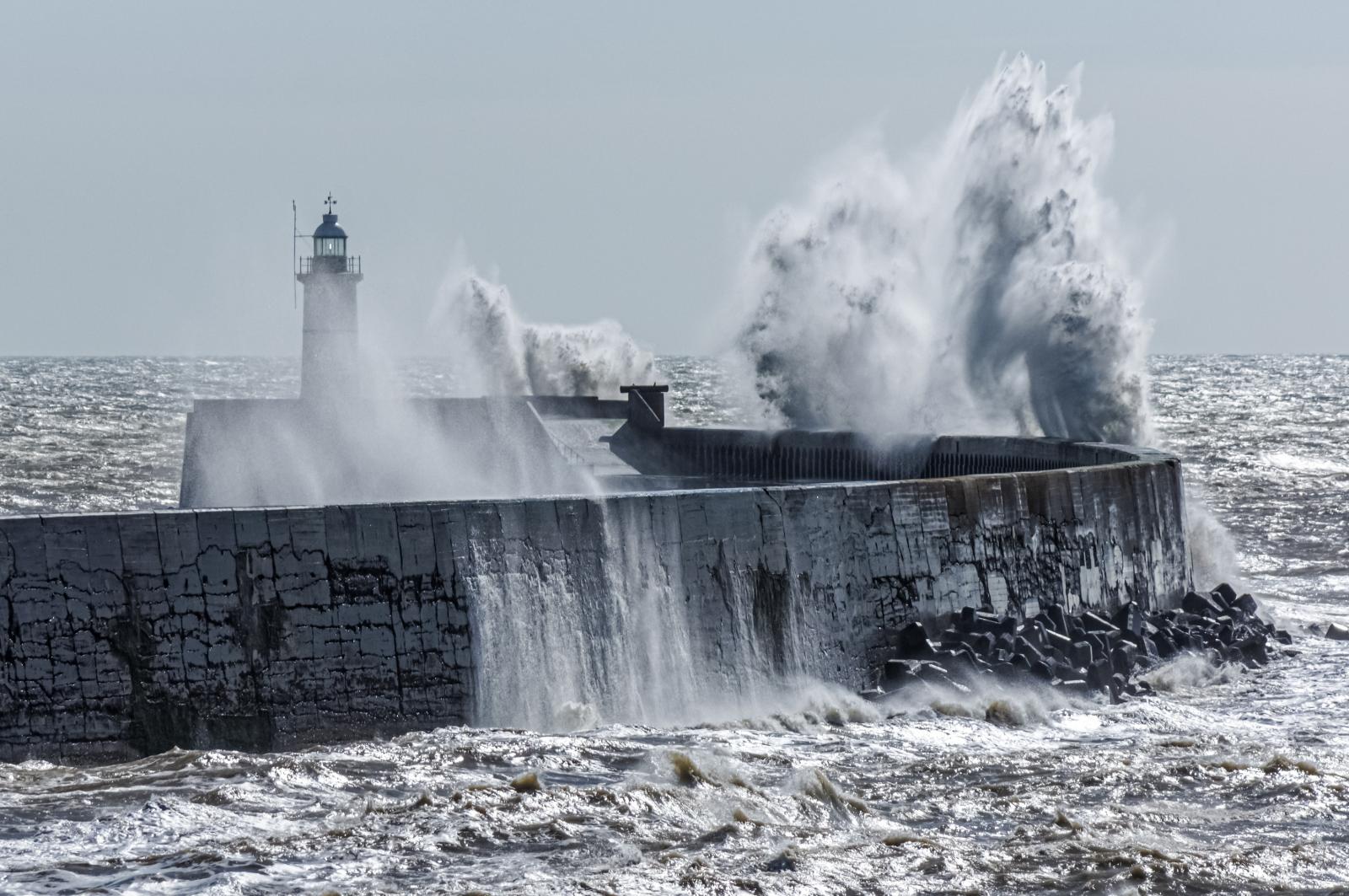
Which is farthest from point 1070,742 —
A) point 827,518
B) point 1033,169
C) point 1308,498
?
point 1308,498

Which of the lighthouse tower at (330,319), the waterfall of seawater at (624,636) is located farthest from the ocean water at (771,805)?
the lighthouse tower at (330,319)

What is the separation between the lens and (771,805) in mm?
7449

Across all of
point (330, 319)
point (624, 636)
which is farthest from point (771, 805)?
point (330, 319)

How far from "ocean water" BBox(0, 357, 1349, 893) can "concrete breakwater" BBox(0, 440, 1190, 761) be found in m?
0.23

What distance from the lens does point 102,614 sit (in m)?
7.82

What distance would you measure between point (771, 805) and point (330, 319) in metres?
15.4

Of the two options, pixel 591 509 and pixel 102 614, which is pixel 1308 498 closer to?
pixel 591 509

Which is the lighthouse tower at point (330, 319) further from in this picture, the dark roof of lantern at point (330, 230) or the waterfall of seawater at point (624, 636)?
the waterfall of seawater at point (624, 636)

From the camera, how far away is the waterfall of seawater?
28.9 ft

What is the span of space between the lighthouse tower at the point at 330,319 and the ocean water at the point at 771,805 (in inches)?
514

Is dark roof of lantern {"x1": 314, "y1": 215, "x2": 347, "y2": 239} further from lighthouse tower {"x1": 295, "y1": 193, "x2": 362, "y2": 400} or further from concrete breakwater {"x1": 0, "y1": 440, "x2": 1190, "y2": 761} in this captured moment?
concrete breakwater {"x1": 0, "y1": 440, "x2": 1190, "y2": 761}

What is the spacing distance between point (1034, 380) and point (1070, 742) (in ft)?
37.4

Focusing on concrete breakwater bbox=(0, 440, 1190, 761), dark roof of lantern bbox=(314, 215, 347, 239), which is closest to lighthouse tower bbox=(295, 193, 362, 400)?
dark roof of lantern bbox=(314, 215, 347, 239)

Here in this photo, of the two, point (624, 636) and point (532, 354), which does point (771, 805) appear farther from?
point (532, 354)
